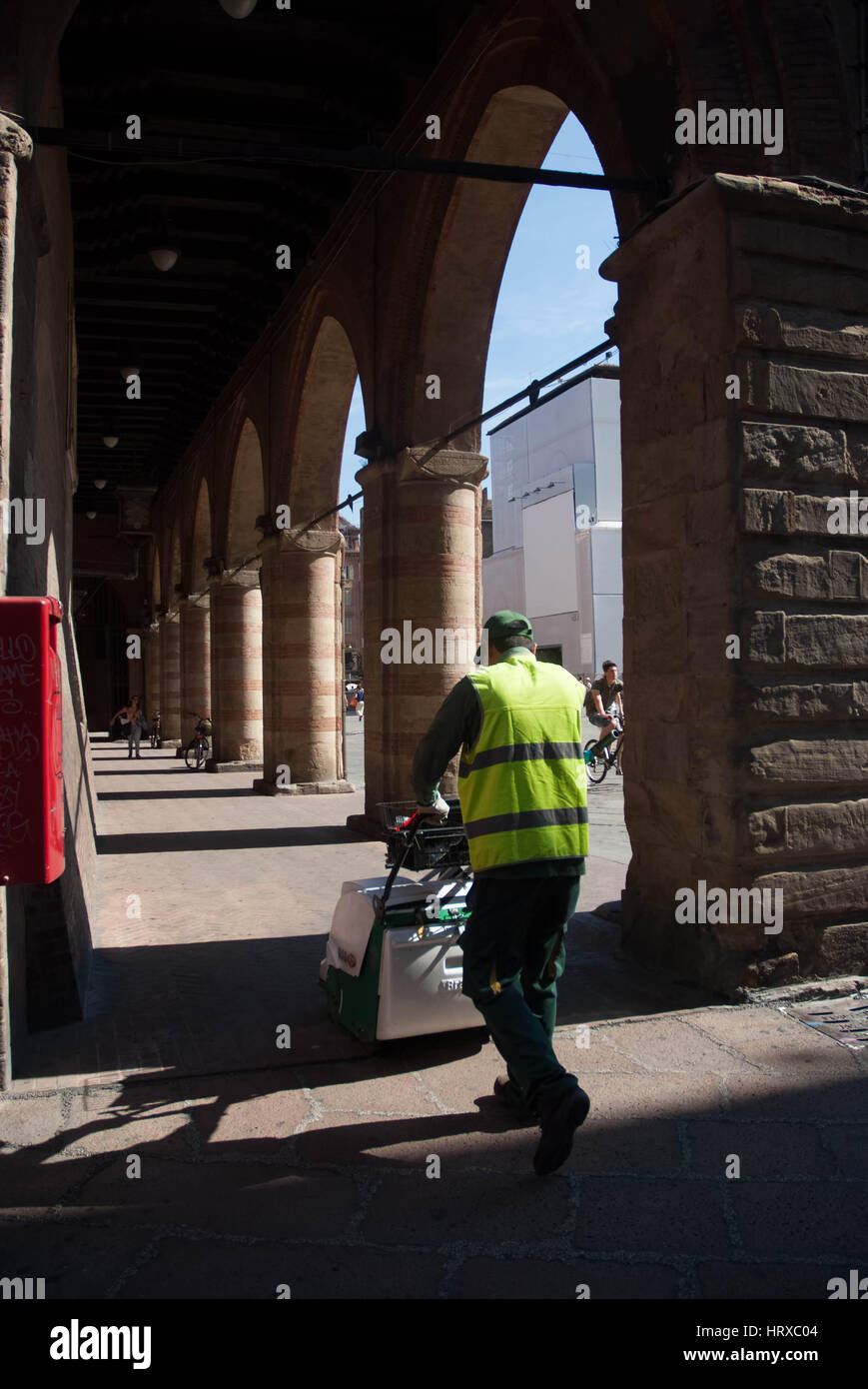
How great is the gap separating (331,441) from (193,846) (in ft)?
19.3

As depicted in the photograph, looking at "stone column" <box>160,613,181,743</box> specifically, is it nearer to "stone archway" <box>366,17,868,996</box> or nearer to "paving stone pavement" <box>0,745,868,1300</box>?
"paving stone pavement" <box>0,745,868,1300</box>

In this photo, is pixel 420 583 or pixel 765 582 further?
pixel 420 583

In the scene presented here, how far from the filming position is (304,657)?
44.2 ft

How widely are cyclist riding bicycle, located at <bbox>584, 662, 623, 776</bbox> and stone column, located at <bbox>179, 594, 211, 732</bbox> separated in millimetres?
9627

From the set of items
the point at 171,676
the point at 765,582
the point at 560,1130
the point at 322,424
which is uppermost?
the point at 322,424

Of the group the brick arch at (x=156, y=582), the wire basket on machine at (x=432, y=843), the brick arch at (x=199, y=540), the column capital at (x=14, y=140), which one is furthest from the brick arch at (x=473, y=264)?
the brick arch at (x=156, y=582)

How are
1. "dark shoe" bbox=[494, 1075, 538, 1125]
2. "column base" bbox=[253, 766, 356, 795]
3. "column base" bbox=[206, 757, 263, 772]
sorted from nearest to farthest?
1. "dark shoe" bbox=[494, 1075, 538, 1125]
2. "column base" bbox=[253, 766, 356, 795]
3. "column base" bbox=[206, 757, 263, 772]

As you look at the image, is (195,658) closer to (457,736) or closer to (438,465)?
(438,465)

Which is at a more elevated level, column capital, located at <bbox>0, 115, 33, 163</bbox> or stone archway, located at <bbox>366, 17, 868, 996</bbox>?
column capital, located at <bbox>0, 115, 33, 163</bbox>

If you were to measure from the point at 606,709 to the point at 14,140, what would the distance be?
39.5 ft

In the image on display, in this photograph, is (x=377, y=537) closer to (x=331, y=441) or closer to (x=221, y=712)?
(x=331, y=441)

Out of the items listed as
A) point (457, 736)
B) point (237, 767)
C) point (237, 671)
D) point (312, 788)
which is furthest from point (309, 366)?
point (457, 736)

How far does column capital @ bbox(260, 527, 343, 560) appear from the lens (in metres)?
13.3

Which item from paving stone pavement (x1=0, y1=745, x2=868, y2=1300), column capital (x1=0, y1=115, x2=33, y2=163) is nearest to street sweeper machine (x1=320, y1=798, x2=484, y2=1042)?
paving stone pavement (x1=0, y1=745, x2=868, y2=1300)
